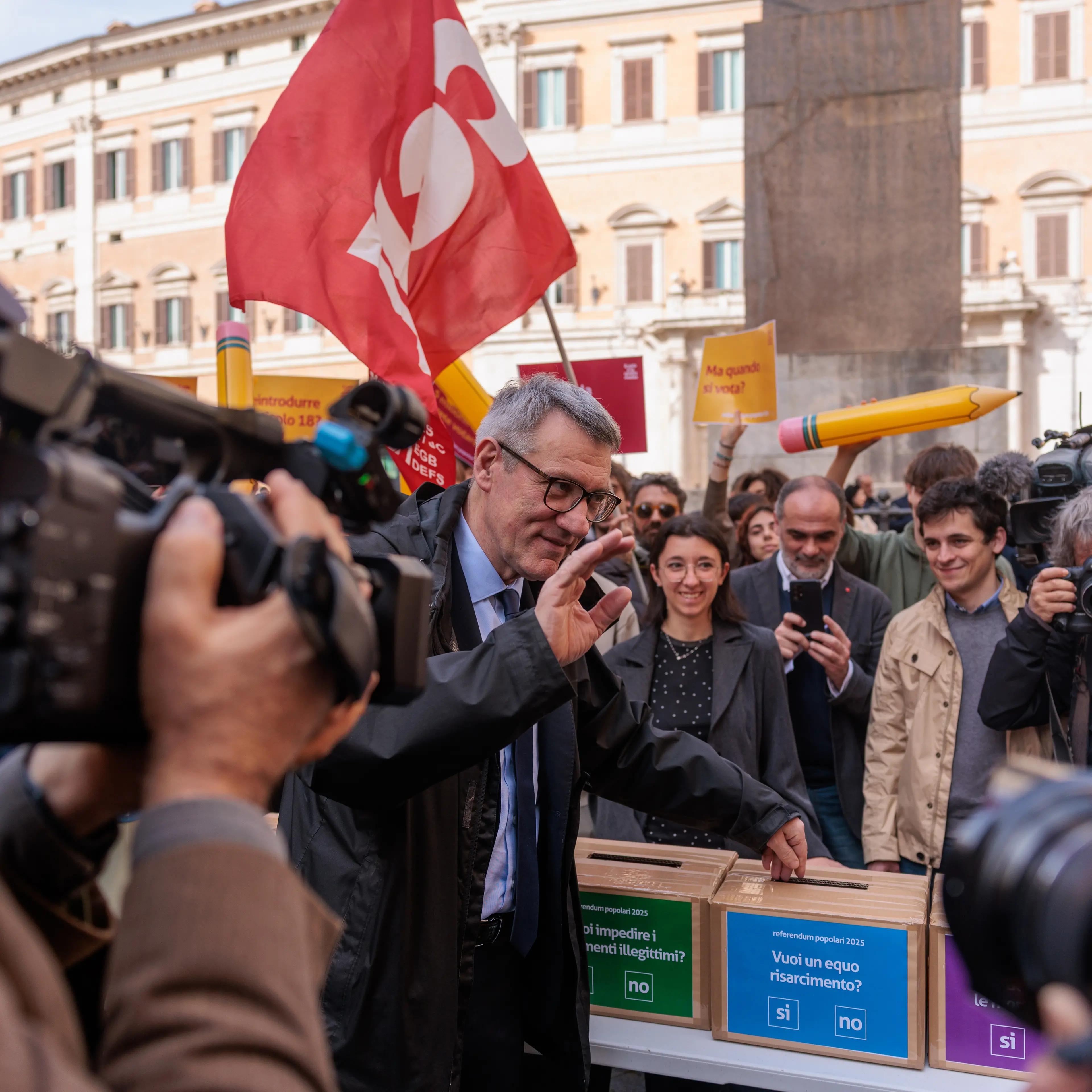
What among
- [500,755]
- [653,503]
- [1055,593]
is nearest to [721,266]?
[653,503]

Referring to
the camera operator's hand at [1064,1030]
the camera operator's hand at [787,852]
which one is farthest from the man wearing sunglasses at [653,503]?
the camera operator's hand at [1064,1030]

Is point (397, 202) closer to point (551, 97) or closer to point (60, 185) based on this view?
point (551, 97)

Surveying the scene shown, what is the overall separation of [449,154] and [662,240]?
30.0 meters

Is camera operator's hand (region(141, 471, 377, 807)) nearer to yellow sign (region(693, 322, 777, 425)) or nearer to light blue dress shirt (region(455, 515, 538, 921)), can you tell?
light blue dress shirt (region(455, 515, 538, 921))

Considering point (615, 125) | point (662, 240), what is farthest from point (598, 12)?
point (662, 240)

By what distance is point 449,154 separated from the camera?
13.4 ft

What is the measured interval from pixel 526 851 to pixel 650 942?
331 millimetres

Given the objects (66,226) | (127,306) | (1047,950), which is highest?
(66,226)

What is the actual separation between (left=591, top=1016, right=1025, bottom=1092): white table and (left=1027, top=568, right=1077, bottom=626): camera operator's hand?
1484mm

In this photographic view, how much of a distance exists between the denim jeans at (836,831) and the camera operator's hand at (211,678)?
3.37 metres

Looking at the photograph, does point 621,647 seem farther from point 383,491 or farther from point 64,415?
point 64,415

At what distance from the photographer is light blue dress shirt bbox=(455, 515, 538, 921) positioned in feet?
7.49

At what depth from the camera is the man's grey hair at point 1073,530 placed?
10.4 feet

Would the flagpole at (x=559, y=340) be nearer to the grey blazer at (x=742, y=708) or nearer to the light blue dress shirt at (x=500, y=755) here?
the grey blazer at (x=742, y=708)
